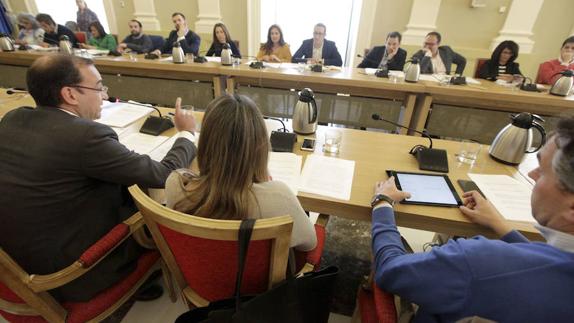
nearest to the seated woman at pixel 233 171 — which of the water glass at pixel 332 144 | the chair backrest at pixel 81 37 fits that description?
the water glass at pixel 332 144

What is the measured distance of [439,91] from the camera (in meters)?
2.37

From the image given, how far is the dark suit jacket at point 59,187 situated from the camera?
82cm

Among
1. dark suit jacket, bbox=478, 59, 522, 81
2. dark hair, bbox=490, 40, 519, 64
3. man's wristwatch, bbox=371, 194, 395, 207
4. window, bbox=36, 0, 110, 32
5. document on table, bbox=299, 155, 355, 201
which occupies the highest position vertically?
window, bbox=36, 0, 110, 32

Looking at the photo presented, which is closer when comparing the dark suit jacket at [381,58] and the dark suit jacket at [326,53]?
the dark suit jacket at [381,58]

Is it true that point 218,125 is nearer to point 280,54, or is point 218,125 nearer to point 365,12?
point 280,54

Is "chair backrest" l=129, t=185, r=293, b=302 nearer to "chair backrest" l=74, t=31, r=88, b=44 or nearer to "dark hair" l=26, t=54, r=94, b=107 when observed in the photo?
"dark hair" l=26, t=54, r=94, b=107

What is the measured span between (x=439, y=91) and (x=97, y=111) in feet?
7.91

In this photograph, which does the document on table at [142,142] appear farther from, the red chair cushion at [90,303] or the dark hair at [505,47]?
the dark hair at [505,47]

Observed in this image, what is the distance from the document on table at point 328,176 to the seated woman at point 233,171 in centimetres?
29

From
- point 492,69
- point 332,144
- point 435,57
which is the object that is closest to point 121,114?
point 332,144

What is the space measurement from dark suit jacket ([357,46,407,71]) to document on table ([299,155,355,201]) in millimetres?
2803

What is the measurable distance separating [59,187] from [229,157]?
0.57 metres

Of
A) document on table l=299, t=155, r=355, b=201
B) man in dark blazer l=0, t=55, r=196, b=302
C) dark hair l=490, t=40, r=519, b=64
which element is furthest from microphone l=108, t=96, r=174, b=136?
dark hair l=490, t=40, r=519, b=64

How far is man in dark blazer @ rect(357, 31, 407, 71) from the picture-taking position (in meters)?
3.42
